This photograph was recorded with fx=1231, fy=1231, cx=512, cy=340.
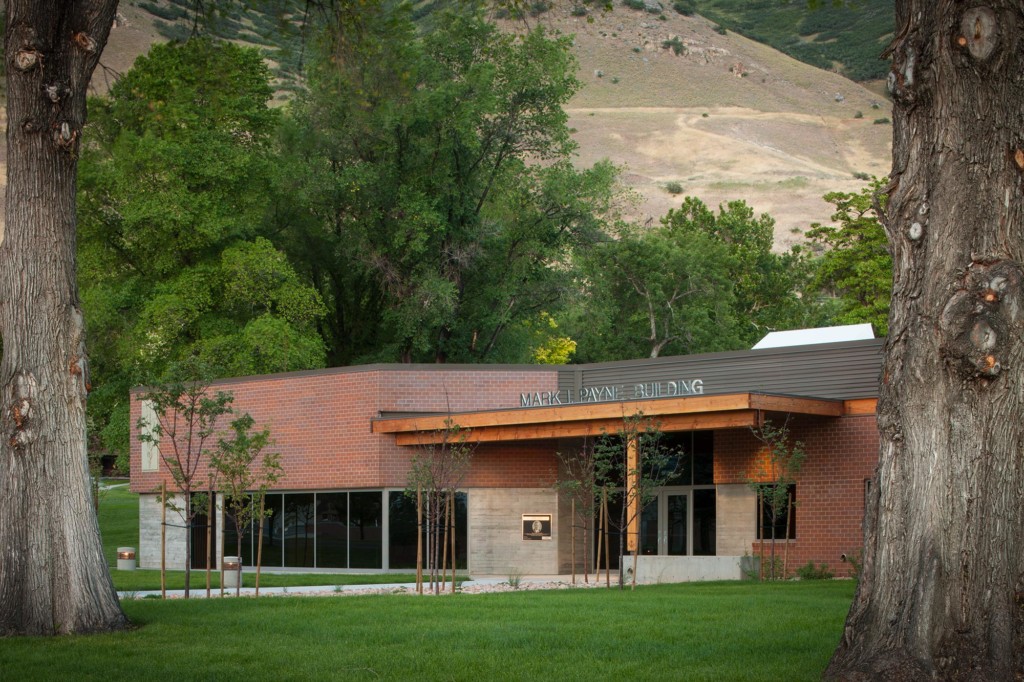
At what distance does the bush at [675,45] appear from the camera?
560ft

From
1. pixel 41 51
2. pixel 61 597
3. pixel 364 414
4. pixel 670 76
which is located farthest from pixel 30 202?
pixel 670 76

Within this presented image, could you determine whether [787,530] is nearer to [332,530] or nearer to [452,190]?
[332,530]

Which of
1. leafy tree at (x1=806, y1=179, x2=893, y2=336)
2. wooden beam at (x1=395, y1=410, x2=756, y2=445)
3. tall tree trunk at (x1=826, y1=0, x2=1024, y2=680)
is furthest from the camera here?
leafy tree at (x1=806, y1=179, x2=893, y2=336)

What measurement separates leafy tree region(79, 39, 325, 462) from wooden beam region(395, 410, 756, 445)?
11.7 metres

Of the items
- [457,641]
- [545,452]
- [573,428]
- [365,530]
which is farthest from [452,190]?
[457,641]

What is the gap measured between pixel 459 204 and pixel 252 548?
15.8m

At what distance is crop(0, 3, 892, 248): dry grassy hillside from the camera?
130m

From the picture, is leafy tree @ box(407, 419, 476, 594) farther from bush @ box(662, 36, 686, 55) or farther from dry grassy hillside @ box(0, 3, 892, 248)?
bush @ box(662, 36, 686, 55)

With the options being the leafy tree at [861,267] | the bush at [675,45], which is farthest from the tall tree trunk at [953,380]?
the bush at [675,45]

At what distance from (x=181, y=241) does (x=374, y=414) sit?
14.0 m

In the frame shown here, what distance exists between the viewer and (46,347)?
13.5 metres

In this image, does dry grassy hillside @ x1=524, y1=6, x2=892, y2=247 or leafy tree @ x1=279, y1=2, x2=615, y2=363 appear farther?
dry grassy hillside @ x1=524, y1=6, x2=892, y2=247

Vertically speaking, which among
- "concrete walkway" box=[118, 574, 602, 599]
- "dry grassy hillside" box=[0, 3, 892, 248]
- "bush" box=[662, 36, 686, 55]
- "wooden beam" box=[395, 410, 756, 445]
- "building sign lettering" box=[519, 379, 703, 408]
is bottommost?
"concrete walkway" box=[118, 574, 602, 599]

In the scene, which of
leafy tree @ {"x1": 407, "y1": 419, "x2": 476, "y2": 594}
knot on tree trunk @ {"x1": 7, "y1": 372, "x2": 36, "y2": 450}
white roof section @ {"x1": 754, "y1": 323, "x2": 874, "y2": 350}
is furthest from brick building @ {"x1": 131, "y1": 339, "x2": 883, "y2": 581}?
knot on tree trunk @ {"x1": 7, "y1": 372, "x2": 36, "y2": 450}
